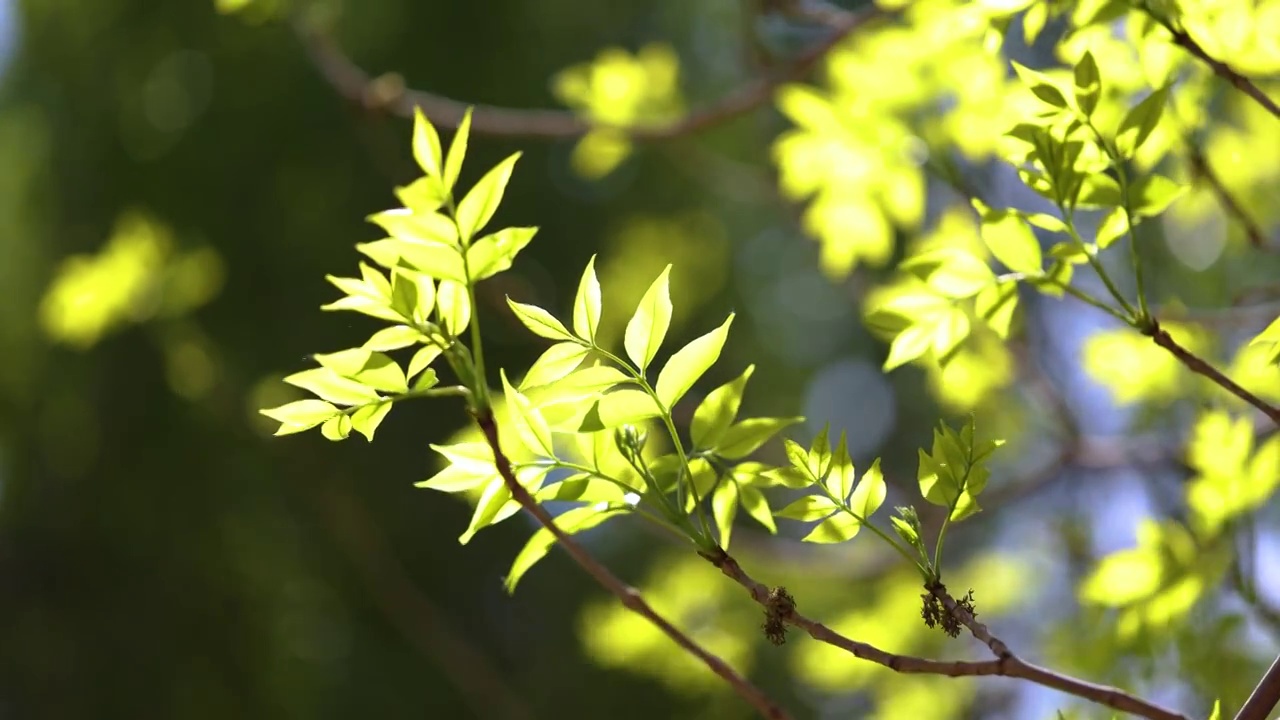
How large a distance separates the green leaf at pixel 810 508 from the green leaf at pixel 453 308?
133 mm

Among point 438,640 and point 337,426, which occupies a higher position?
point 337,426

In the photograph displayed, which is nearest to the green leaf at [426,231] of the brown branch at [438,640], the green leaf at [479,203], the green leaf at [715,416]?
the green leaf at [479,203]

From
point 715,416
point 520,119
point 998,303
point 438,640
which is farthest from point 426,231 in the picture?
point 438,640

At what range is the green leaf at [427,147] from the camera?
38 cm

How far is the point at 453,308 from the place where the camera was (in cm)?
39

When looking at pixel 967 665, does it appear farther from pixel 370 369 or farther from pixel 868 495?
pixel 370 369

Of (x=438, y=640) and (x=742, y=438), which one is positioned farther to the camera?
(x=438, y=640)

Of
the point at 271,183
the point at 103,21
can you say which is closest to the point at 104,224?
the point at 271,183

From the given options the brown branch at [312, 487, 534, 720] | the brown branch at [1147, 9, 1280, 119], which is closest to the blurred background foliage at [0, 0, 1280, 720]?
the brown branch at [312, 487, 534, 720]

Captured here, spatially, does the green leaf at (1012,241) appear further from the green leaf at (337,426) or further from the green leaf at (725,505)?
the green leaf at (337,426)

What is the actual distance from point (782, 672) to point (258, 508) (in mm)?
1243

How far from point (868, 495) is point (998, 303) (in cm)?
10

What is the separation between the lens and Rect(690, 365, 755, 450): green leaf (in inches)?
16.2

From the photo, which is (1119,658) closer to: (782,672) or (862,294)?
(862,294)
